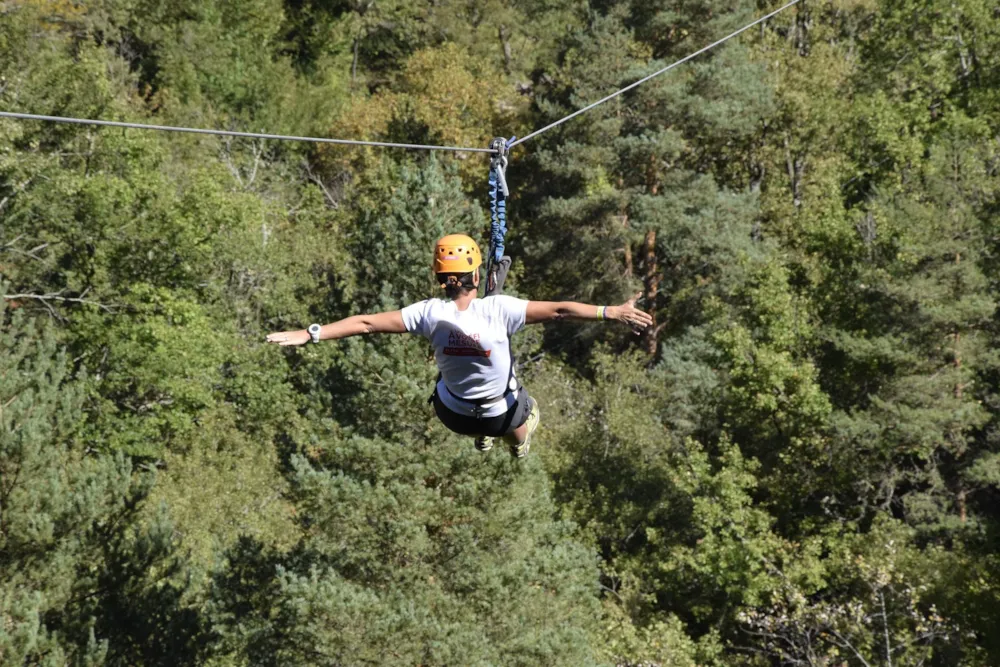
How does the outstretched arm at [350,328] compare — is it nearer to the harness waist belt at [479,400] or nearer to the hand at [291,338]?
the hand at [291,338]

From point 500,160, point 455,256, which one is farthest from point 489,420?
point 500,160

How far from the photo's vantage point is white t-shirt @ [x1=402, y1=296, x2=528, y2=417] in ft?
18.8

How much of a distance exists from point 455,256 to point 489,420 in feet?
4.25

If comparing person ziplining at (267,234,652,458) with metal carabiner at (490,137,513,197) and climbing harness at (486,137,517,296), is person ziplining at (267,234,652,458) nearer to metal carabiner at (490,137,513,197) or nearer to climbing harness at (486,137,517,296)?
climbing harness at (486,137,517,296)

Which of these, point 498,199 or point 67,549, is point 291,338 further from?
point 67,549

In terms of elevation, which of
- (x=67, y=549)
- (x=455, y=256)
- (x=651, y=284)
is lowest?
(x=67, y=549)

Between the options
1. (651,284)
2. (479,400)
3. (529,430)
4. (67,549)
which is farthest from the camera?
(651,284)

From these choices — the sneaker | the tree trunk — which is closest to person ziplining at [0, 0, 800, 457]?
the sneaker

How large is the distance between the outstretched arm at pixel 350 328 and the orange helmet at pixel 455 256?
1.23 ft

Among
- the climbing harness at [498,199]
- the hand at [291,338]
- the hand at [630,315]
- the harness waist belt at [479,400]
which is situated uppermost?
the climbing harness at [498,199]

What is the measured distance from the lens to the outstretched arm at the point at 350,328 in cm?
516

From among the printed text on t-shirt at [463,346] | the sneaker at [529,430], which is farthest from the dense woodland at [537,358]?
the printed text on t-shirt at [463,346]

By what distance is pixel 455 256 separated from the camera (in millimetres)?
5637

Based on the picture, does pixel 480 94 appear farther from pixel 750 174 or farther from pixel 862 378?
pixel 862 378
